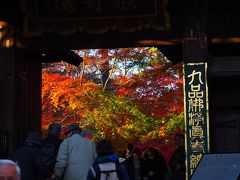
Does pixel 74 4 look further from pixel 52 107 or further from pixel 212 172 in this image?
pixel 52 107

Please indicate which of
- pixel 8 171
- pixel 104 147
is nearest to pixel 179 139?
pixel 104 147

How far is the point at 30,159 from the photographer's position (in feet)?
24.7

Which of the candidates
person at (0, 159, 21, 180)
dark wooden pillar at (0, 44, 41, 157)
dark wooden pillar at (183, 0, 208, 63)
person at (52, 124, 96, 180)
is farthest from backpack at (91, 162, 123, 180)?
person at (0, 159, 21, 180)

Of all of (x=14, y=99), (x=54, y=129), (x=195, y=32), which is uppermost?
(x=195, y=32)

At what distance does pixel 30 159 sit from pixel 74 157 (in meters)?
0.78

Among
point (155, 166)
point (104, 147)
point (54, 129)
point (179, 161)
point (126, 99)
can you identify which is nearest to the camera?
point (104, 147)

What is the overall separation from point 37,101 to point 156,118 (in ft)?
23.7

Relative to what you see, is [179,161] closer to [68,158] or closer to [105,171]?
[68,158]

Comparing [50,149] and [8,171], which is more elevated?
[8,171]

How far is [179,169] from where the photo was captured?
10016 millimetres

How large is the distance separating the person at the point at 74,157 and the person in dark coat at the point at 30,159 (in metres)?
0.48

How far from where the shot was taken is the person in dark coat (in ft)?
24.7

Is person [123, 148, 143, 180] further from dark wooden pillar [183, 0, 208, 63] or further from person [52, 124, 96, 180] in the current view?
person [52, 124, 96, 180]

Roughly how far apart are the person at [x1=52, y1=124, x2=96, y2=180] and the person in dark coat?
1.57 ft
